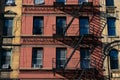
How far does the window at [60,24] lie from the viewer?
35219mm

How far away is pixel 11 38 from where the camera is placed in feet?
114

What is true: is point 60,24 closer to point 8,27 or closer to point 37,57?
point 37,57

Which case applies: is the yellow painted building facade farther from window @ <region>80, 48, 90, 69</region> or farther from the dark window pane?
window @ <region>80, 48, 90, 69</region>

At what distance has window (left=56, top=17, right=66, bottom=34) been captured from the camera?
3522cm

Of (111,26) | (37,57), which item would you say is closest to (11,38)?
(37,57)

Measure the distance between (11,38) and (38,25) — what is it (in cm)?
290

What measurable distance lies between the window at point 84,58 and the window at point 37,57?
3.77 m

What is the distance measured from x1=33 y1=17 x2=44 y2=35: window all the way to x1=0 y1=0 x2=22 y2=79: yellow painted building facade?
4.75 feet

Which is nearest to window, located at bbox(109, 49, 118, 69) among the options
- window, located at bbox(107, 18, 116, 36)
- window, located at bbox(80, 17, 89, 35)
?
window, located at bbox(107, 18, 116, 36)

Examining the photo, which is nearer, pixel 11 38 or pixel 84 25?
pixel 11 38

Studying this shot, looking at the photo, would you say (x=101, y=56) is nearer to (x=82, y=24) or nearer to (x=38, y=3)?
(x=82, y=24)

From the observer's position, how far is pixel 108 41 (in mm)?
34562

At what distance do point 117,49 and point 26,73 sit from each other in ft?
28.7

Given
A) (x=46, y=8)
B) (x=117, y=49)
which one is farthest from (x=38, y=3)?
(x=117, y=49)
